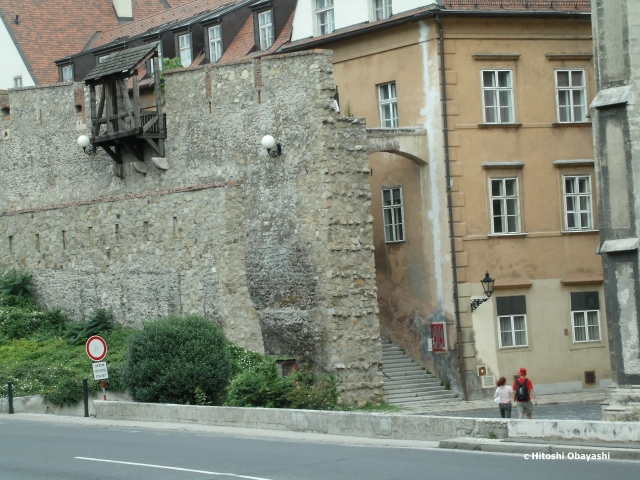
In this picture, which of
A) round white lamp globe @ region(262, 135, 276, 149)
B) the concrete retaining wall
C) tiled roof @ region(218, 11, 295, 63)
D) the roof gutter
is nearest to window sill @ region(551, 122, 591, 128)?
the roof gutter

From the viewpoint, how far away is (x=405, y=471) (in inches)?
665

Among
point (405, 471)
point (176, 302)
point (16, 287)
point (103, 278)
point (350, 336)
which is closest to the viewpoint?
point (405, 471)

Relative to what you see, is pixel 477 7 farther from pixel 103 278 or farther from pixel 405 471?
pixel 405 471

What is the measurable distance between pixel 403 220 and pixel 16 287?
12760 millimetres

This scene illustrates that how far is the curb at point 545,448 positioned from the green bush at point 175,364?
32.8 feet

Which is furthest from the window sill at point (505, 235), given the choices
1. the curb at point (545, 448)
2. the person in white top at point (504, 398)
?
the curb at point (545, 448)

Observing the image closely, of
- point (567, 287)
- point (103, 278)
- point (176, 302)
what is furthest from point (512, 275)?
point (103, 278)

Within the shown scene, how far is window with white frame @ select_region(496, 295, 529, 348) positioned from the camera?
112ft

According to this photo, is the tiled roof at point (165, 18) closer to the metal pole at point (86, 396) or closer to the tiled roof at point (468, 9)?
the tiled roof at point (468, 9)

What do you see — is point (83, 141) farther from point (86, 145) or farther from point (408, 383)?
point (408, 383)

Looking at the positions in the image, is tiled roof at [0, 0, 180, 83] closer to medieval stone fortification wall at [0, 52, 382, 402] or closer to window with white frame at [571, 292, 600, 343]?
medieval stone fortification wall at [0, 52, 382, 402]

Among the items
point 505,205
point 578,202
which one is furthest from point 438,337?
point 578,202

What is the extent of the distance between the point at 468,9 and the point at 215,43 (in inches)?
449

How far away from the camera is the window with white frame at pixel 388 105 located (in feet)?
115
